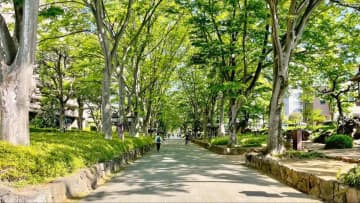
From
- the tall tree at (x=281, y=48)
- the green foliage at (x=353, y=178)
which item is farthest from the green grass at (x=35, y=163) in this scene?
the tall tree at (x=281, y=48)

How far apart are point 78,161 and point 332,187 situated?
611 centimetres

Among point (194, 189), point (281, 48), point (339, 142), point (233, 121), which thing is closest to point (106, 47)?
point (281, 48)

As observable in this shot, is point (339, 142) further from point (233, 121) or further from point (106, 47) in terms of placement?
point (106, 47)

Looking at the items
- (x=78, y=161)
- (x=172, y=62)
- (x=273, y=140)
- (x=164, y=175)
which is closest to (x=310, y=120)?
(x=172, y=62)

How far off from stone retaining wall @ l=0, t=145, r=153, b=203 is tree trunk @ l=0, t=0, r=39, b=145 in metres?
1.37

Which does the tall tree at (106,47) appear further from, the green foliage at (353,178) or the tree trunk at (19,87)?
the green foliage at (353,178)

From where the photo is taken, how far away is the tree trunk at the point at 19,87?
8555mm

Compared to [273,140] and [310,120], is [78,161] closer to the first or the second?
[273,140]

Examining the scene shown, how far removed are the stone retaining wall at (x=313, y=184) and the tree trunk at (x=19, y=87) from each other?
6650mm

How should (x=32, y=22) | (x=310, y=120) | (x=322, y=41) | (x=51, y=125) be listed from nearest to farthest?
1. (x=32, y=22)
2. (x=322, y=41)
3. (x=51, y=125)
4. (x=310, y=120)

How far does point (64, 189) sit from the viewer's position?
8.37m

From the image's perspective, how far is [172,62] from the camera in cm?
3319

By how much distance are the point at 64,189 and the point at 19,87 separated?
2.42 m

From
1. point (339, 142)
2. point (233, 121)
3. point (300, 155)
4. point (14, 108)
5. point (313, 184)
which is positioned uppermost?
point (14, 108)
